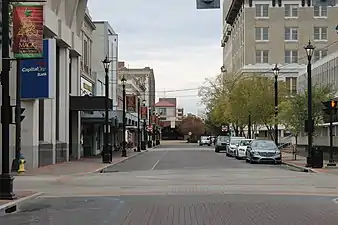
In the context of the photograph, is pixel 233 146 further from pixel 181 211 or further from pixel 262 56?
pixel 262 56

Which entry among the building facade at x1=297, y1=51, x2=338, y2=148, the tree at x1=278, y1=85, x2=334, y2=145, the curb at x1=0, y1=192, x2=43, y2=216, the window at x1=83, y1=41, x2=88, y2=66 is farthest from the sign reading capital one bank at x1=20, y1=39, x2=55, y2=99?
the building facade at x1=297, y1=51, x2=338, y2=148

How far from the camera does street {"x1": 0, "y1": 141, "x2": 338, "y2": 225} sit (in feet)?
45.5

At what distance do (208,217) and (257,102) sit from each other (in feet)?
161

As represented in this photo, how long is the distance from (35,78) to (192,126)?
449 ft

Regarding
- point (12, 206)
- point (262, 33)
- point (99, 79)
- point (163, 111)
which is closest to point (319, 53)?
point (262, 33)

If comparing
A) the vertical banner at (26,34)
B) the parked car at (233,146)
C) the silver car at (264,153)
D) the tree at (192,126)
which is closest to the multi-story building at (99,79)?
the parked car at (233,146)

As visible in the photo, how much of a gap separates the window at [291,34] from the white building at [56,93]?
190 ft

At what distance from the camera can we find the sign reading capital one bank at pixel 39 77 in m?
32.0

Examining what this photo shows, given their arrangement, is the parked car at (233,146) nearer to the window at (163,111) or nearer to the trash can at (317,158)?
the trash can at (317,158)

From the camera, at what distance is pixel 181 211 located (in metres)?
15.1

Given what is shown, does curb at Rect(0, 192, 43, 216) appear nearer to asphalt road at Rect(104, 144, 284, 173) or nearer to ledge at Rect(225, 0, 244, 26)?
asphalt road at Rect(104, 144, 284, 173)

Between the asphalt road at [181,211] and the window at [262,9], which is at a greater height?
the window at [262,9]

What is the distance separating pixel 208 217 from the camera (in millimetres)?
13930

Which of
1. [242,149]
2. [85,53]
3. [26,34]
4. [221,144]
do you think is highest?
[85,53]
